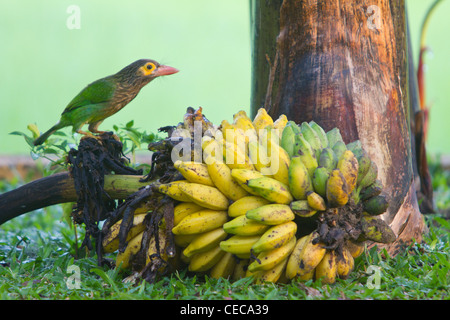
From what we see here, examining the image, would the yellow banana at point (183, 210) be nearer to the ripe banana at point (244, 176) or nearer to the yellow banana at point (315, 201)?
the ripe banana at point (244, 176)

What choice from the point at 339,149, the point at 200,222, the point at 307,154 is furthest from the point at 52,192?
the point at 339,149

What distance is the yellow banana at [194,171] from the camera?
2021 millimetres

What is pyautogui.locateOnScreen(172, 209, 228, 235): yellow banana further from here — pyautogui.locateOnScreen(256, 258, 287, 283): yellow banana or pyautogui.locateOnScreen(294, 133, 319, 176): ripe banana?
pyautogui.locateOnScreen(294, 133, 319, 176): ripe banana

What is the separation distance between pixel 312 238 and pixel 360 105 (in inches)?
Answer: 32.5

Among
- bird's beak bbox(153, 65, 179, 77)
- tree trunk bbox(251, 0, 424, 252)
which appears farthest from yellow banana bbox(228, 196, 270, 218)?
bird's beak bbox(153, 65, 179, 77)

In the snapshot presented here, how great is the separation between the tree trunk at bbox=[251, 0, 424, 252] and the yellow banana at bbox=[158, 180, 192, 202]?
787 mm

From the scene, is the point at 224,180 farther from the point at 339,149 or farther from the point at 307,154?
the point at 339,149

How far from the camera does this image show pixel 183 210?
2.08m

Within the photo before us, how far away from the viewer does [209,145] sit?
6.91ft

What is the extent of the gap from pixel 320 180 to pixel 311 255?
0.91ft

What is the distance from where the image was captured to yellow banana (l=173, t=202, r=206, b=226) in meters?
2.08

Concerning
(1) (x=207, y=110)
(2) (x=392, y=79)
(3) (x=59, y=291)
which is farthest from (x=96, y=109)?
(1) (x=207, y=110)

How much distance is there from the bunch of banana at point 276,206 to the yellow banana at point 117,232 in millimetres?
16
